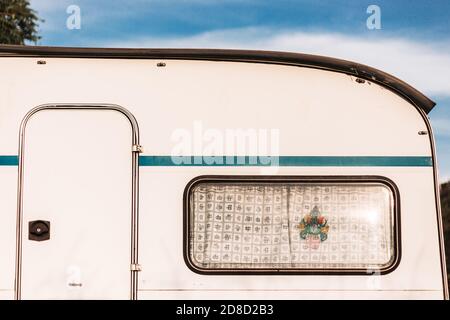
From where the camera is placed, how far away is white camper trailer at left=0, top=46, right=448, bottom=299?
408cm

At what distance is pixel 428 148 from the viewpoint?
4.21 meters

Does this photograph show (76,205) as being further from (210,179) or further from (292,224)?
(292,224)

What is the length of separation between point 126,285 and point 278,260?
96 centimetres

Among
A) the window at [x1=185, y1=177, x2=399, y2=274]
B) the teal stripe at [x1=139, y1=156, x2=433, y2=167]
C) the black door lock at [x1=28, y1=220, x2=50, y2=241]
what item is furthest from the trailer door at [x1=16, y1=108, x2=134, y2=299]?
the window at [x1=185, y1=177, x2=399, y2=274]

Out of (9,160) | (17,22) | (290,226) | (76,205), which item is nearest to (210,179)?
(290,226)

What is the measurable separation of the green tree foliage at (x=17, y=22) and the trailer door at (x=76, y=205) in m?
14.8

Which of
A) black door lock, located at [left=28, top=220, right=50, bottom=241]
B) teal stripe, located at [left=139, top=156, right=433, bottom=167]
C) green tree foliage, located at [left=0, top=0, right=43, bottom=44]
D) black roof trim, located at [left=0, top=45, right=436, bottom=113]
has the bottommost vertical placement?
black door lock, located at [left=28, top=220, right=50, bottom=241]

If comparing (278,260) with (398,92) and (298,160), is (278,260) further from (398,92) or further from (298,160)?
(398,92)

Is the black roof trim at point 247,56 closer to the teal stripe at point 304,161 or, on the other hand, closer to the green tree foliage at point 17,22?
the teal stripe at point 304,161

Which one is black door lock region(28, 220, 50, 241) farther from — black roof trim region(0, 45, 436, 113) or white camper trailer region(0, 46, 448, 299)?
black roof trim region(0, 45, 436, 113)
